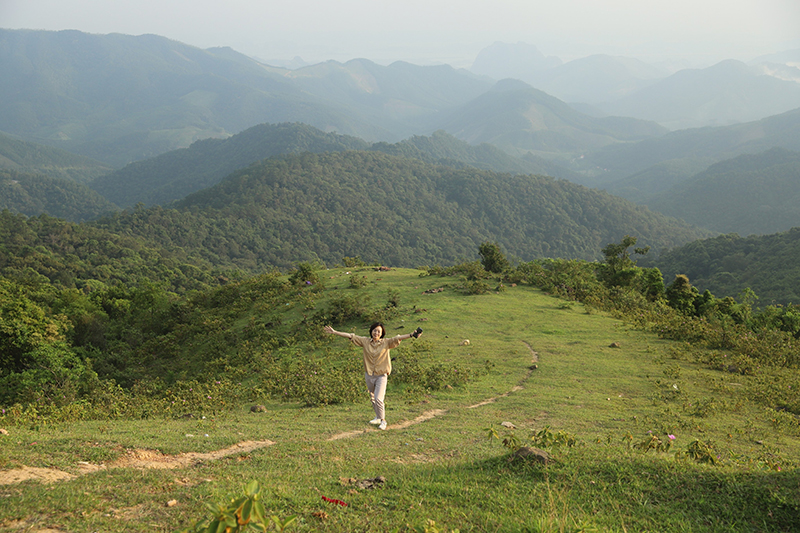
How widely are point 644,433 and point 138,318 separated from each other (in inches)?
936

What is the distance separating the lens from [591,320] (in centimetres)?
1862

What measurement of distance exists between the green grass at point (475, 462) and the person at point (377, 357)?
57 cm

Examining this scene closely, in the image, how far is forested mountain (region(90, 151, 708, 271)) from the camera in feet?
430

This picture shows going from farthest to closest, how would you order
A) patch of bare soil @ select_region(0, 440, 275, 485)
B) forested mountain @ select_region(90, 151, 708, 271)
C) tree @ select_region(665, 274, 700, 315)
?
forested mountain @ select_region(90, 151, 708, 271) < tree @ select_region(665, 274, 700, 315) < patch of bare soil @ select_region(0, 440, 275, 485)

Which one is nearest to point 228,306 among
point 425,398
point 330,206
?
point 425,398

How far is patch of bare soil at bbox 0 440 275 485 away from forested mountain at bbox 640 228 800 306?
203ft

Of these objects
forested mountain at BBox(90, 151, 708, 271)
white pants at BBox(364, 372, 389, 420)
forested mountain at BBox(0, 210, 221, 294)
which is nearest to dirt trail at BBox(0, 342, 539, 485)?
white pants at BBox(364, 372, 389, 420)

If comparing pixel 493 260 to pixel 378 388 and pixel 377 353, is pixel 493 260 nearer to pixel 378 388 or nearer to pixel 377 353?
pixel 378 388

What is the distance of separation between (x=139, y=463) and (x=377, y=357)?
152 inches

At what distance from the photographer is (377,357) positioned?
805 centimetres

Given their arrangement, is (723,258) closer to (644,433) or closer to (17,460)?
(644,433)

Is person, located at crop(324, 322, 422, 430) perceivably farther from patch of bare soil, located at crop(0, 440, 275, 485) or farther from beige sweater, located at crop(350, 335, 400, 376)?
patch of bare soil, located at crop(0, 440, 275, 485)

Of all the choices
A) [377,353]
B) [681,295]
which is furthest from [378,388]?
[681,295]

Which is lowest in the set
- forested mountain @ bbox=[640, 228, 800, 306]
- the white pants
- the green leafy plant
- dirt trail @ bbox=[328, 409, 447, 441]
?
forested mountain @ bbox=[640, 228, 800, 306]
